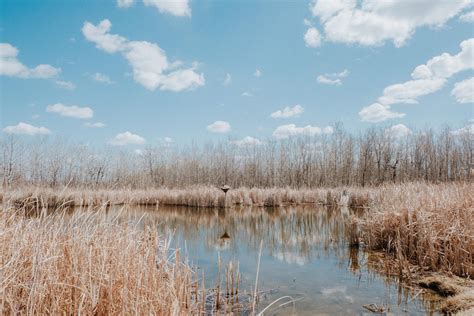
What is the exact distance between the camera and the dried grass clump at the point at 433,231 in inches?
186

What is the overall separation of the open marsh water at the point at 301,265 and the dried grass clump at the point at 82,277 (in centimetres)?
47

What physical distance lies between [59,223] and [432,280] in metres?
5.20

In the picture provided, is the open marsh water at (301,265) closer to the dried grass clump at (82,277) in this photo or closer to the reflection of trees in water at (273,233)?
the reflection of trees in water at (273,233)

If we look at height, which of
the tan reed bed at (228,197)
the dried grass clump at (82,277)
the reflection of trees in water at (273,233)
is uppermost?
the dried grass clump at (82,277)

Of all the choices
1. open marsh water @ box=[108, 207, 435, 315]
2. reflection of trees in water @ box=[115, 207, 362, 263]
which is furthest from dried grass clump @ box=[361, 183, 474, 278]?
reflection of trees in water @ box=[115, 207, 362, 263]

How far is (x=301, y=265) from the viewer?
235 inches

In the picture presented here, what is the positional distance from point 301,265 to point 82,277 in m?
4.83

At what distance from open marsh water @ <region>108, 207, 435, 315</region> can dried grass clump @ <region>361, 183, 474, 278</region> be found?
0.82 metres

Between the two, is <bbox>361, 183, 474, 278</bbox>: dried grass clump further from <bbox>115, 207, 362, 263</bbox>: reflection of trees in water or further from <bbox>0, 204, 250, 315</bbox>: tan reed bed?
<bbox>0, 204, 250, 315</bbox>: tan reed bed

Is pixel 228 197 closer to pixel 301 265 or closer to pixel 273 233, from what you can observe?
pixel 273 233

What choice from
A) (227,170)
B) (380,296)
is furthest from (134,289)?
(227,170)

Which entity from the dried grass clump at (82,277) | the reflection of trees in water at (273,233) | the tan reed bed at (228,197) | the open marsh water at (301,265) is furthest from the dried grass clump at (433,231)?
the tan reed bed at (228,197)

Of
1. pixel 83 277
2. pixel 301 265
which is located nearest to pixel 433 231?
pixel 301 265

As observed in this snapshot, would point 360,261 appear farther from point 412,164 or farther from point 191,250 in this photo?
point 412,164
